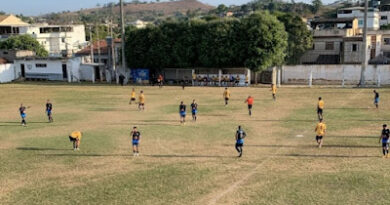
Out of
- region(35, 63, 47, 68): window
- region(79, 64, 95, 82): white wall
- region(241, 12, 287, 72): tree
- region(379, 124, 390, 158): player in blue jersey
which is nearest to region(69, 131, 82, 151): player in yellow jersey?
region(379, 124, 390, 158): player in blue jersey

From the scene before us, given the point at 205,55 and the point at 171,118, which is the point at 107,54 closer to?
the point at 205,55

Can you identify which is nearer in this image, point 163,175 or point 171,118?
point 163,175

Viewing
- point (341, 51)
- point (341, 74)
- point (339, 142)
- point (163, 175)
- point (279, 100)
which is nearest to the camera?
point (163, 175)

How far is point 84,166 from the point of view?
18.7m

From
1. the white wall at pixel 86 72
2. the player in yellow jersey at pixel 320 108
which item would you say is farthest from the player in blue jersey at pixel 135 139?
the white wall at pixel 86 72

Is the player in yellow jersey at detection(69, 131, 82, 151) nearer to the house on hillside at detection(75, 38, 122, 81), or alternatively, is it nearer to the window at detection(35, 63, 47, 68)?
the house on hillside at detection(75, 38, 122, 81)

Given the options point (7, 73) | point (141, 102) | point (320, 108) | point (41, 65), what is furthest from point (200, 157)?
point (7, 73)

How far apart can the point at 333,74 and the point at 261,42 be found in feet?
33.9

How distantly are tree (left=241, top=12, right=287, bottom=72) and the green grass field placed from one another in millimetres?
11407

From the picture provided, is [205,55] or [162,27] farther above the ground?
[162,27]

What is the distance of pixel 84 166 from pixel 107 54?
157ft

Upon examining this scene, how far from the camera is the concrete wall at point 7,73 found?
56.3 meters

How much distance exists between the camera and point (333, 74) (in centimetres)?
4775

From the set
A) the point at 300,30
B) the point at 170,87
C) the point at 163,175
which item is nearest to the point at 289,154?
the point at 163,175
